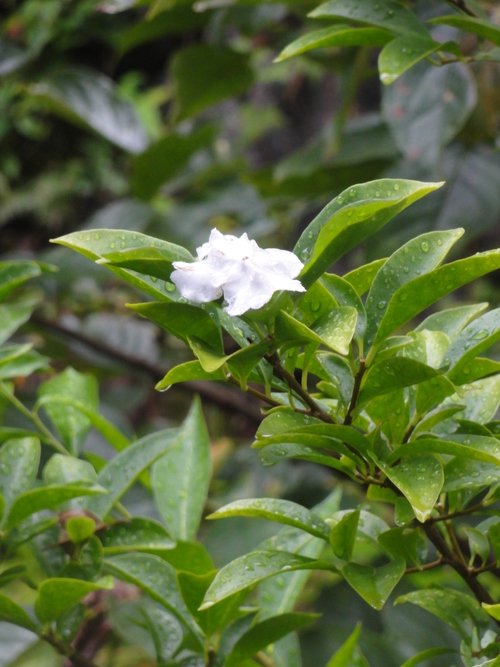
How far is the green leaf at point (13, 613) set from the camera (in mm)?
432

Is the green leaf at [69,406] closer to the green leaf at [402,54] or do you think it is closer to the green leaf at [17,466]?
the green leaf at [17,466]

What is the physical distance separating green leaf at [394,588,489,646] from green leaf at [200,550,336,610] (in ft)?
0.21

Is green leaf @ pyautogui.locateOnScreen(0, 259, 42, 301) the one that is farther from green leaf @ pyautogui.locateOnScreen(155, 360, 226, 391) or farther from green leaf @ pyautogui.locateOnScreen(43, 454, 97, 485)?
green leaf @ pyautogui.locateOnScreen(155, 360, 226, 391)

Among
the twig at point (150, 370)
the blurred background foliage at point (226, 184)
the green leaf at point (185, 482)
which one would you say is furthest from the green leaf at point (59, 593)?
→ the twig at point (150, 370)

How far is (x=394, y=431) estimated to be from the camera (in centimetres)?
40

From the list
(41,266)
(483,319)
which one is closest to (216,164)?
(41,266)

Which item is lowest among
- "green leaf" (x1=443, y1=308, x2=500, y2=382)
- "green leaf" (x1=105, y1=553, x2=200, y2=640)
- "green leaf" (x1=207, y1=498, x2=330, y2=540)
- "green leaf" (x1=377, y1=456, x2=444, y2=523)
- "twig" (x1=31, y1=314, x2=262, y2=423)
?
"twig" (x1=31, y1=314, x2=262, y2=423)

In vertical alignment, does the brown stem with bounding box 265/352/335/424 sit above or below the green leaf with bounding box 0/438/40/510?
above

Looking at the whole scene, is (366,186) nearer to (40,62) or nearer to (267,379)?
(267,379)

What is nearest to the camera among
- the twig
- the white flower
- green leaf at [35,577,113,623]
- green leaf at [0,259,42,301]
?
the white flower

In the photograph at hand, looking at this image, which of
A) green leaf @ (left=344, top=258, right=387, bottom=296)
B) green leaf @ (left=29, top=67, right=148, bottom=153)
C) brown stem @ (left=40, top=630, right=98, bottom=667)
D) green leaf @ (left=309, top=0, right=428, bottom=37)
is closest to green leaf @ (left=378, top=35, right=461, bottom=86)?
green leaf @ (left=309, top=0, right=428, bottom=37)

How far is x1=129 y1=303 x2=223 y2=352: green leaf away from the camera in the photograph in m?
0.31

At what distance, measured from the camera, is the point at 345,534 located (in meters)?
0.38

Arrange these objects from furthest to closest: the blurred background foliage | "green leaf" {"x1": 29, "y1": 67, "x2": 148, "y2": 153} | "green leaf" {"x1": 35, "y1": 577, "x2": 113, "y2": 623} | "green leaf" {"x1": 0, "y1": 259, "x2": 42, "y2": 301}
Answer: "green leaf" {"x1": 29, "y1": 67, "x2": 148, "y2": 153}, the blurred background foliage, "green leaf" {"x1": 0, "y1": 259, "x2": 42, "y2": 301}, "green leaf" {"x1": 35, "y1": 577, "x2": 113, "y2": 623}
